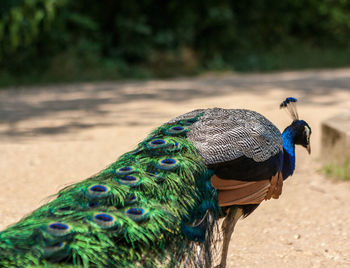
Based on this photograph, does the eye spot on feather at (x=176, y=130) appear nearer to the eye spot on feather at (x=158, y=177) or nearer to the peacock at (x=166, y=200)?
the peacock at (x=166, y=200)

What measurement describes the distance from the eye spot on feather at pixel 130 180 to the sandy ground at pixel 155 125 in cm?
115

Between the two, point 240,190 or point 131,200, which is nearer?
point 131,200

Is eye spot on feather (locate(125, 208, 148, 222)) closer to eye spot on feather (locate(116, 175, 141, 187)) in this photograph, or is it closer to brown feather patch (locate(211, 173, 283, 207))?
eye spot on feather (locate(116, 175, 141, 187))

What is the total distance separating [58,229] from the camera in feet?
7.59

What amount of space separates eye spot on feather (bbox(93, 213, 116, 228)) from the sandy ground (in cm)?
140

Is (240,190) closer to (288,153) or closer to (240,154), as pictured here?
(240,154)

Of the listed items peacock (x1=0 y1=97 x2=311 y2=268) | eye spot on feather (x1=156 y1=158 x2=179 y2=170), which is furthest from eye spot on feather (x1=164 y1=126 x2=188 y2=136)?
eye spot on feather (x1=156 y1=158 x2=179 y2=170)

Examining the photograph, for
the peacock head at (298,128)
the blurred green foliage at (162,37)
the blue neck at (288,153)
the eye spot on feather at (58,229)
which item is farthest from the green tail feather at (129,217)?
the blurred green foliage at (162,37)

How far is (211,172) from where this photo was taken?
118 inches

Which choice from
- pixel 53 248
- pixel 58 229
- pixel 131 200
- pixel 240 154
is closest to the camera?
pixel 53 248

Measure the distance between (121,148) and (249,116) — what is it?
351 cm

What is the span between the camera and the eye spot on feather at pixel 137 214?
2.52 metres

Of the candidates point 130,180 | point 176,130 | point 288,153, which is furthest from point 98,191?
point 288,153

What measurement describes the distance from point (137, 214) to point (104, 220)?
18 centimetres
